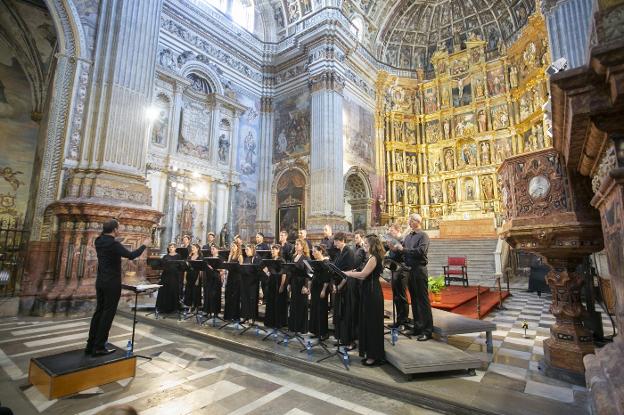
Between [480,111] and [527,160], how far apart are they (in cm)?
1867

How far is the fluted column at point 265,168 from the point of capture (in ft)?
53.2

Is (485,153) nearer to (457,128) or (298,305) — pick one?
(457,128)

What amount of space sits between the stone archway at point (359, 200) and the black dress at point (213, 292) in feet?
40.9

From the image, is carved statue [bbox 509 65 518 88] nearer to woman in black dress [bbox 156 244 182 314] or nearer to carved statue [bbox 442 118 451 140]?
carved statue [bbox 442 118 451 140]

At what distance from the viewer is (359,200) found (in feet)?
59.7

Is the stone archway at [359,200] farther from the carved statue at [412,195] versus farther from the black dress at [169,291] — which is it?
the black dress at [169,291]

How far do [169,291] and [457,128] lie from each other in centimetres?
1972

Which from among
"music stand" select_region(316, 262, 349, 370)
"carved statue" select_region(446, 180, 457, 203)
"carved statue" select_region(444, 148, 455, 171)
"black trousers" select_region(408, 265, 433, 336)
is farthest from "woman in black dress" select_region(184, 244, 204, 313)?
"carved statue" select_region(444, 148, 455, 171)

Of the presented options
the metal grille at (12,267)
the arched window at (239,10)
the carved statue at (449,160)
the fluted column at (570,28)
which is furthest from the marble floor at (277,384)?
the carved statue at (449,160)

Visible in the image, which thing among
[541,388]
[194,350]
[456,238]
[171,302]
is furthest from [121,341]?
[456,238]

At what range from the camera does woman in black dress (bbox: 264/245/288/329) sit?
194 inches

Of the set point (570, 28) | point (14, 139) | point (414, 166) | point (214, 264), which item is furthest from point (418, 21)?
point (14, 139)

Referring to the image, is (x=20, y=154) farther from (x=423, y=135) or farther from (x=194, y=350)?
(x=423, y=135)

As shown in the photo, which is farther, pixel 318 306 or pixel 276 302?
pixel 276 302
